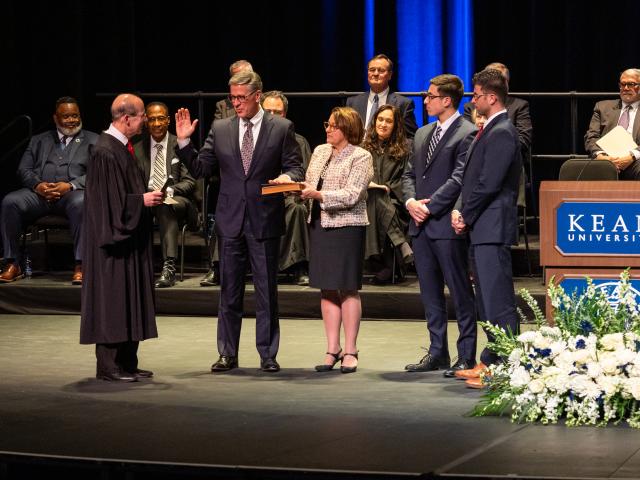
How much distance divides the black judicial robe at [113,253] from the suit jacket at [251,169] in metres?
0.43

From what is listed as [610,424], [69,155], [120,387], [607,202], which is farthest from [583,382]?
[69,155]

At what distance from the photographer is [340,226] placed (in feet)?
22.8

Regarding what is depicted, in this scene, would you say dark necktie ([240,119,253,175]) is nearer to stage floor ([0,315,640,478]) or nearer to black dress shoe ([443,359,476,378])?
stage floor ([0,315,640,478])

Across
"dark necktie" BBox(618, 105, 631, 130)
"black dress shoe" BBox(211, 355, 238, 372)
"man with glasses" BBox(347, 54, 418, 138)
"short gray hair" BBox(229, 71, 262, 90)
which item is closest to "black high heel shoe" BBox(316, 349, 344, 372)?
"black dress shoe" BBox(211, 355, 238, 372)

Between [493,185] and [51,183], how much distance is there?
427 cm

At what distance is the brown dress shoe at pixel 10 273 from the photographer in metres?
9.44

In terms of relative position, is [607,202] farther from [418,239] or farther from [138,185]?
[138,185]

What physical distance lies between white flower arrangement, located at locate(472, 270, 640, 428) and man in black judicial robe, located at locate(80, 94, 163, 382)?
6.38ft

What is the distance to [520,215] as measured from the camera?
9.76 meters

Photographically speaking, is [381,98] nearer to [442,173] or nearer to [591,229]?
[442,173]

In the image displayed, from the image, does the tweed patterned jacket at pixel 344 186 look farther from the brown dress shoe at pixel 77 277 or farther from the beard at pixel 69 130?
the beard at pixel 69 130

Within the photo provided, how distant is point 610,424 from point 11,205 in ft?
17.9

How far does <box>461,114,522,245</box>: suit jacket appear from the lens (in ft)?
20.9

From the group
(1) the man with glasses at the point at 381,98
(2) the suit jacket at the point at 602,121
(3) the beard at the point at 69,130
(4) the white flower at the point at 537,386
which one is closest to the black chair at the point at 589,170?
(2) the suit jacket at the point at 602,121
